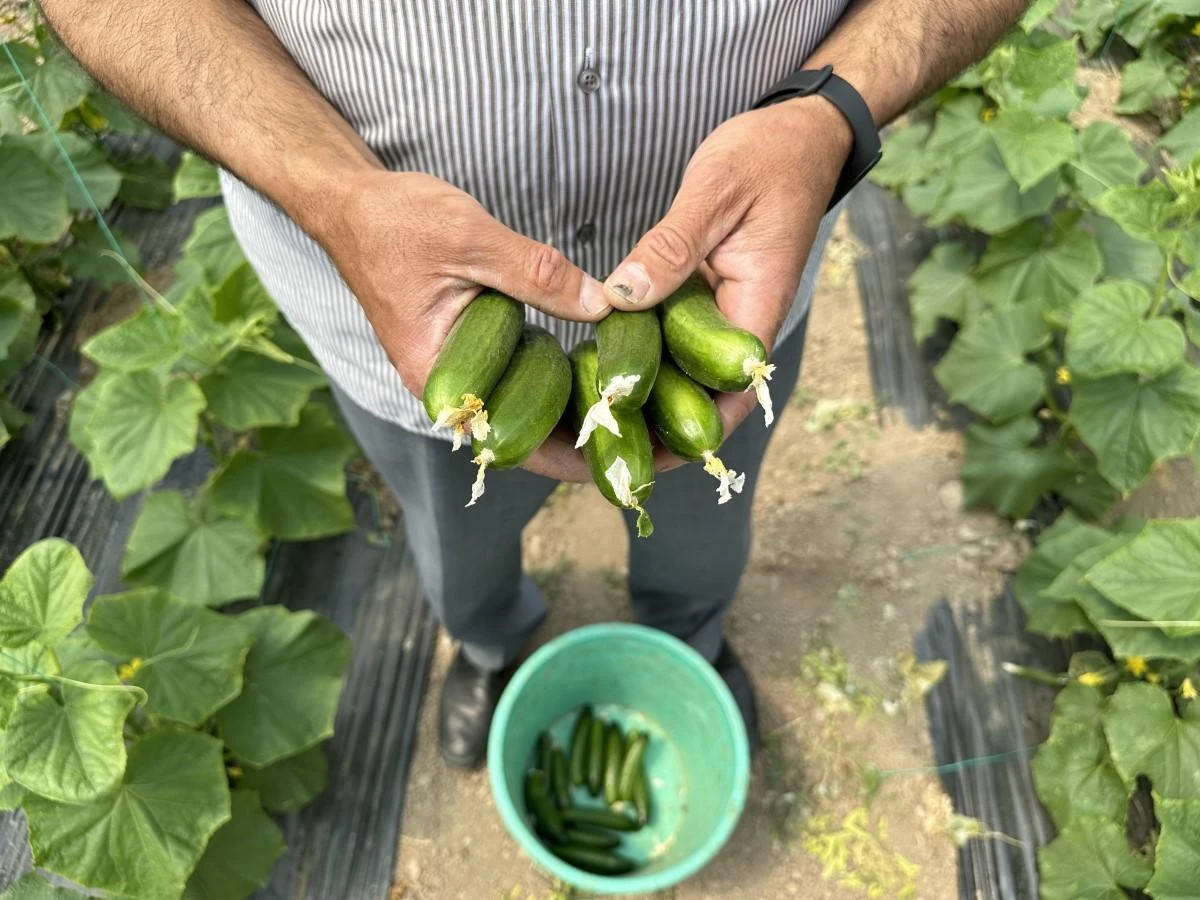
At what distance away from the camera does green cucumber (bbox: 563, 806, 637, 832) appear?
8.19 ft

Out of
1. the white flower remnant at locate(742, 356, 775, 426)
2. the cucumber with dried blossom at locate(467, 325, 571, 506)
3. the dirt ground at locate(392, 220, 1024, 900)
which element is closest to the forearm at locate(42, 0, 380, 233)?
the cucumber with dried blossom at locate(467, 325, 571, 506)

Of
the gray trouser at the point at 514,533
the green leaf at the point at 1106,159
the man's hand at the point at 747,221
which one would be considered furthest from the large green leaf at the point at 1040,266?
the man's hand at the point at 747,221

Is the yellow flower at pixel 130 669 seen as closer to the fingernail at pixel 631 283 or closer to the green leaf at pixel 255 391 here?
the green leaf at pixel 255 391

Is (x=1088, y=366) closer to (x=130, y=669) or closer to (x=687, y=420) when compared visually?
(x=687, y=420)

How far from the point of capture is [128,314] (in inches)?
146

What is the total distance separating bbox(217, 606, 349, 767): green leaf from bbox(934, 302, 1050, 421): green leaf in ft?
7.80

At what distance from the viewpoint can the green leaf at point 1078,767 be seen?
2416 millimetres

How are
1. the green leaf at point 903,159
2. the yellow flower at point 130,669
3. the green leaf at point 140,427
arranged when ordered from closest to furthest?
the yellow flower at point 130,669
the green leaf at point 140,427
the green leaf at point 903,159

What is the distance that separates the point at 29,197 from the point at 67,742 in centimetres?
219

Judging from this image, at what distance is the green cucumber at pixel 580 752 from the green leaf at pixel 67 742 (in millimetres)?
1267

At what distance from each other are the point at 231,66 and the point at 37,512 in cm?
243

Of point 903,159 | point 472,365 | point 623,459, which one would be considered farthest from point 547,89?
point 903,159

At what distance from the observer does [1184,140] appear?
112 inches

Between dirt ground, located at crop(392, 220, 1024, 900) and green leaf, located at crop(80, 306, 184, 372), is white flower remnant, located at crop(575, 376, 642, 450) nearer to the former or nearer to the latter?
green leaf, located at crop(80, 306, 184, 372)
